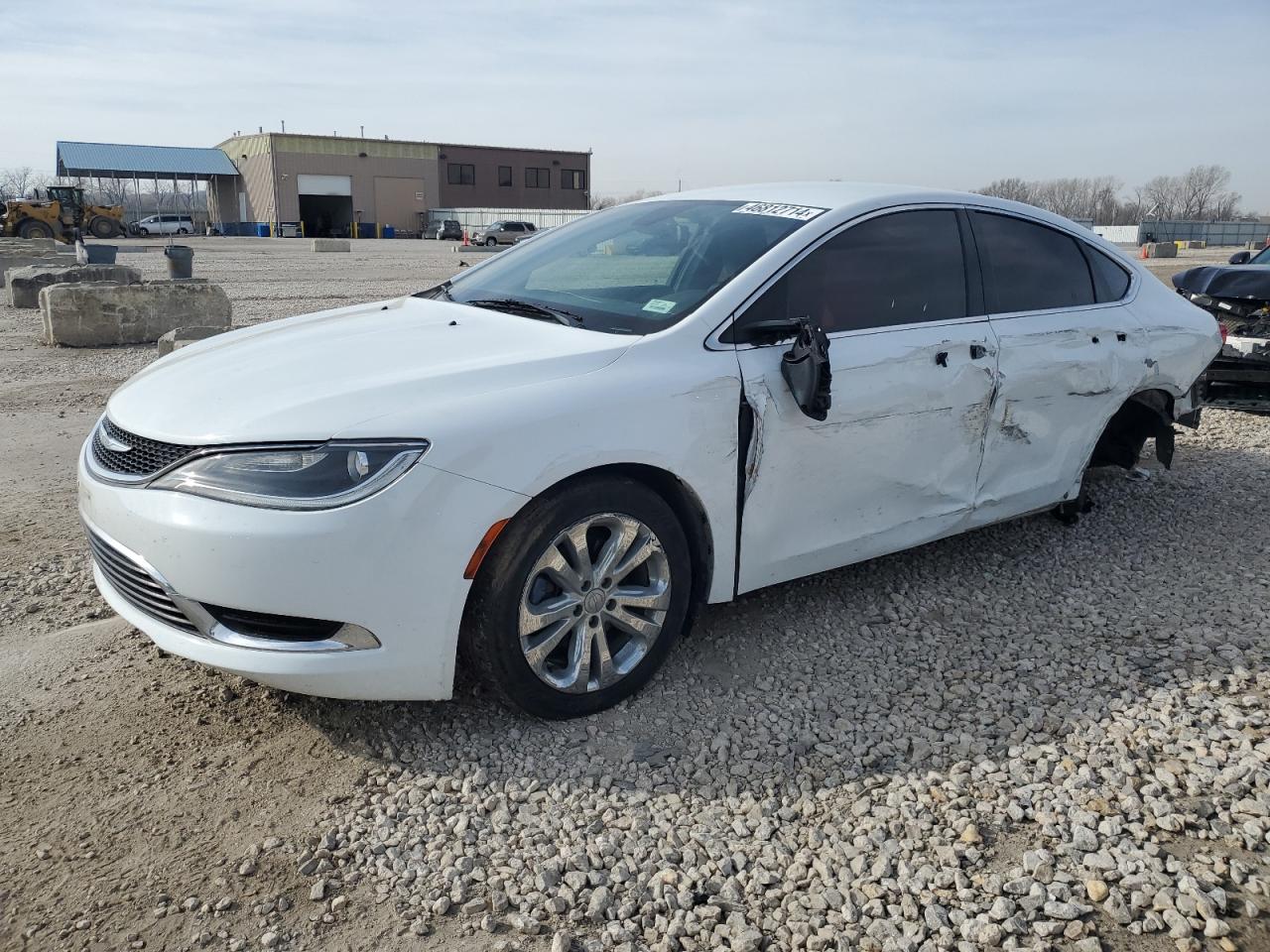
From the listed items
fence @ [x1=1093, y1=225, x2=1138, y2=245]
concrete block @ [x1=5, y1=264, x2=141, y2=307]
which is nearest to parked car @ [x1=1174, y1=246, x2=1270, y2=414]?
concrete block @ [x1=5, y1=264, x2=141, y2=307]

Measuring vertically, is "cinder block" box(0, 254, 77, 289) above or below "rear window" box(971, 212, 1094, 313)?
below

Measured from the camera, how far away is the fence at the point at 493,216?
62.7 meters

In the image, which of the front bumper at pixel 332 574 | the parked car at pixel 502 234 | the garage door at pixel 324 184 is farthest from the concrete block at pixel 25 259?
the garage door at pixel 324 184

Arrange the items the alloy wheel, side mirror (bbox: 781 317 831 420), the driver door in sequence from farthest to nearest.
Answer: the driver door < side mirror (bbox: 781 317 831 420) < the alloy wheel

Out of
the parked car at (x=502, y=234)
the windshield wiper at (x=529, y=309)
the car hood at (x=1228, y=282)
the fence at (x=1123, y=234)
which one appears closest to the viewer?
the windshield wiper at (x=529, y=309)

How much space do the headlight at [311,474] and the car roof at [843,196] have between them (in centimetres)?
203

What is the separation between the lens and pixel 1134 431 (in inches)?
203

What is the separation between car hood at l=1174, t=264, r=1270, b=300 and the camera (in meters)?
7.83

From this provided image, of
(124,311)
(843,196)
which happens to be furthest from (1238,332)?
(124,311)

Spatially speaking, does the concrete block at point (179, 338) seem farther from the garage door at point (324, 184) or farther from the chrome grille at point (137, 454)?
the garage door at point (324, 184)

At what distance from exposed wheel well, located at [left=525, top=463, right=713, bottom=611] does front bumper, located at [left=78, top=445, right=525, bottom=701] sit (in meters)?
0.45

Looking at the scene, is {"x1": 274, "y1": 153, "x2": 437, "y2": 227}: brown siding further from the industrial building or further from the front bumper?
the front bumper

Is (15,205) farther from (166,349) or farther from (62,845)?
(62,845)

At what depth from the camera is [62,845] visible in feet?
8.51
